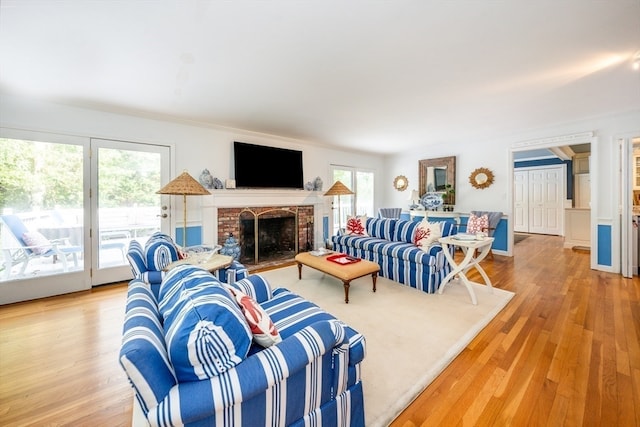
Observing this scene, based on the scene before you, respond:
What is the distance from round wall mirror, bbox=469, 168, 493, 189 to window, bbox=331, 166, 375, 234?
96.3 inches

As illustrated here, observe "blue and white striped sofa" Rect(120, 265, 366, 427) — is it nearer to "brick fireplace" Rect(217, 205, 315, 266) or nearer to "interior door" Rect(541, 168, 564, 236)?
"brick fireplace" Rect(217, 205, 315, 266)

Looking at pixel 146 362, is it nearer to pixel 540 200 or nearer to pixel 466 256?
pixel 466 256

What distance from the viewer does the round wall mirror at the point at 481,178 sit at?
5.28 meters

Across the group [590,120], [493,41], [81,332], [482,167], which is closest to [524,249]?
[482,167]

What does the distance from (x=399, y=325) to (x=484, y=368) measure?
725 millimetres

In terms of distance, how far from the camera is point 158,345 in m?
0.91

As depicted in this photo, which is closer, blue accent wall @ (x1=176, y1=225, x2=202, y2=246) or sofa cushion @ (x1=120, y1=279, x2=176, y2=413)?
sofa cushion @ (x1=120, y1=279, x2=176, y2=413)

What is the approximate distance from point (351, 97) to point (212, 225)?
116 inches

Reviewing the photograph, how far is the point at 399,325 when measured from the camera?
2.41 m

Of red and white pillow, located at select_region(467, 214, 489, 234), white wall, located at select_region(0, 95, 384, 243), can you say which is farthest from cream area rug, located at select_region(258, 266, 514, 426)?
white wall, located at select_region(0, 95, 384, 243)

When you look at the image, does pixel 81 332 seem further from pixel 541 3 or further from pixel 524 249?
pixel 524 249

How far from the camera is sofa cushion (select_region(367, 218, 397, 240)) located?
418 cm

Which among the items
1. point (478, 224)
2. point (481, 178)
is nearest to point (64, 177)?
point (478, 224)

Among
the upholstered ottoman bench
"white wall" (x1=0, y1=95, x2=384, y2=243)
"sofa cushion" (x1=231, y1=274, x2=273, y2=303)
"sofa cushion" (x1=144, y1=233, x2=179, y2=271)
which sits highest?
"white wall" (x1=0, y1=95, x2=384, y2=243)
